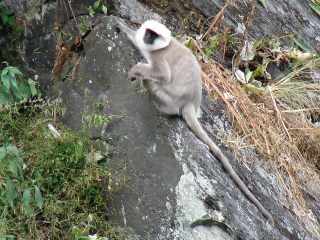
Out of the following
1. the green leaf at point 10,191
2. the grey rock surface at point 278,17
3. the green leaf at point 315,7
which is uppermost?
the grey rock surface at point 278,17

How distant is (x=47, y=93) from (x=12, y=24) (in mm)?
528

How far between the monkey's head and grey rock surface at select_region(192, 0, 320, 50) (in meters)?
1.27

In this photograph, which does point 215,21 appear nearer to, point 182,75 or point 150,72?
point 182,75

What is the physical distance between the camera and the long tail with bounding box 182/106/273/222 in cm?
527

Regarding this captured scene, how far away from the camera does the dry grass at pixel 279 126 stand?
19.1ft

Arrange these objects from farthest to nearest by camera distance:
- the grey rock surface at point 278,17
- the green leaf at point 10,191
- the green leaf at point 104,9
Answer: the grey rock surface at point 278,17 → the green leaf at point 104,9 → the green leaf at point 10,191

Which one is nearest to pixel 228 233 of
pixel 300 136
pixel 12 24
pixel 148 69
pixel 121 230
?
pixel 121 230

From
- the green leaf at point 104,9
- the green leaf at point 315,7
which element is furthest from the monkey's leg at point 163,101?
the green leaf at point 315,7

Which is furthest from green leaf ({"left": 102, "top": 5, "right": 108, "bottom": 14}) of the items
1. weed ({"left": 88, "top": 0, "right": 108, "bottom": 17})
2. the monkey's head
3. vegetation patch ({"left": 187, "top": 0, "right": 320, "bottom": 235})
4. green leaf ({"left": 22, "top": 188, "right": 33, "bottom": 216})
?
green leaf ({"left": 22, "top": 188, "right": 33, "bottom": 216})

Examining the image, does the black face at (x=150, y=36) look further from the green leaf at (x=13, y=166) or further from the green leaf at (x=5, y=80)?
the green leaf at (x=13, y=166)

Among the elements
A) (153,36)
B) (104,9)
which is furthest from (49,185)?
(104,9)

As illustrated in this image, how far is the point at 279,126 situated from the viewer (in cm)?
622

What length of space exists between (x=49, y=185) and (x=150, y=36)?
3.47 feet

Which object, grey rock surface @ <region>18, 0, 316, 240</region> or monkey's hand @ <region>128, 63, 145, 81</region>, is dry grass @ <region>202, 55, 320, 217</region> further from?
monkey's hand @ <region>128, 63, 145, 81</region>
